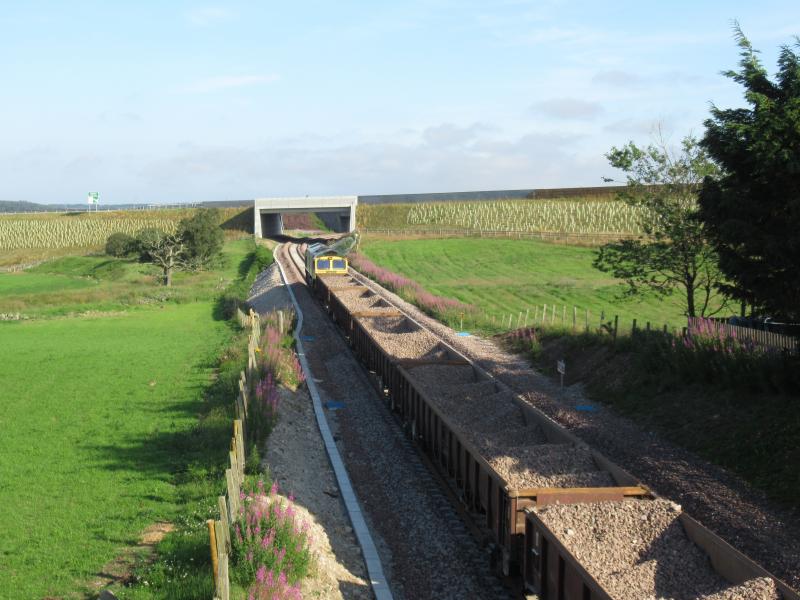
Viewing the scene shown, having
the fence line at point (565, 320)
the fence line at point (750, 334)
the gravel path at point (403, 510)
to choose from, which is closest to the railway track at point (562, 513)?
the gravel path at point (403, 510)

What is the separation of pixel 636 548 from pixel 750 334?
41.1ft

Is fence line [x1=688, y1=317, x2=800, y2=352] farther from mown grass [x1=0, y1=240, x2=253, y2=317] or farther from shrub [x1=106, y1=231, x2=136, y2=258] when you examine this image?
shrub [x1=106, y1=231, x2=136, y2=258]

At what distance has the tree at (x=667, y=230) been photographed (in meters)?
24.9

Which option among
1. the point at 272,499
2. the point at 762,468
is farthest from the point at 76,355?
the point at 762,468

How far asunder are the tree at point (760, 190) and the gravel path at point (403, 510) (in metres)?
8.65

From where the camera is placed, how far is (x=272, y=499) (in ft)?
41.3

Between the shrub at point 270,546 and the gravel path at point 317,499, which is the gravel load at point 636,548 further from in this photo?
the shrub at point 270,546

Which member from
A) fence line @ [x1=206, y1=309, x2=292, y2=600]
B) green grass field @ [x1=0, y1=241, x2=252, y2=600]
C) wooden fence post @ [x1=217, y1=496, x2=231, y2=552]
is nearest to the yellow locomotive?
green grass field @ [x1=0, y1=241, x2=252, y2=600]

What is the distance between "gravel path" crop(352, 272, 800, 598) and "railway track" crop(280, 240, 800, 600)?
104 inches

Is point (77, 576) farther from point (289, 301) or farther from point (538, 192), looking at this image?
point (538, 192)

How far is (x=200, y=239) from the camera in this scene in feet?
252

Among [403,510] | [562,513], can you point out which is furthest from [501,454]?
[562,513]

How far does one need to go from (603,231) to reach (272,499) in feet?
263

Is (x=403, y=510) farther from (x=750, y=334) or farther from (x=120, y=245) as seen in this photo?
(x=120, y=245)
